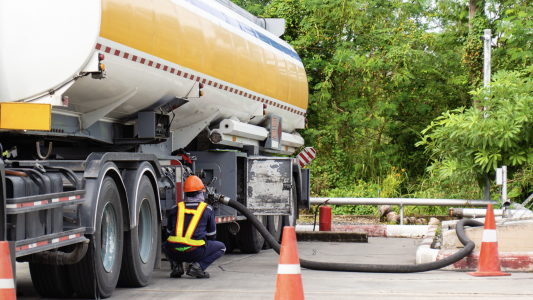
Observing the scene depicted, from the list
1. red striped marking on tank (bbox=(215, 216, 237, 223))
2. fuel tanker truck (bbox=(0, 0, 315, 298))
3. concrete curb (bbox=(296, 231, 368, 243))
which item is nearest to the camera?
fuel tanker truck (bbox=(0, 0, 315, 298))

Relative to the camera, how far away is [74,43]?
6441 mm

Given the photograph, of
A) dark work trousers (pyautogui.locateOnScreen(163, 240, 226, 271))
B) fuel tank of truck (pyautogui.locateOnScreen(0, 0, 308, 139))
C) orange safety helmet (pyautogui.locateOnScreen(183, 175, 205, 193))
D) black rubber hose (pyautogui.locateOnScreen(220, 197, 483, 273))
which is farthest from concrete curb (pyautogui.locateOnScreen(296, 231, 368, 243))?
orange safety helmet (pyautogui.locateOnScreen(183, 175, 205, 193))

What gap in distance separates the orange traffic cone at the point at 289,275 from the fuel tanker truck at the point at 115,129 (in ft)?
6.12

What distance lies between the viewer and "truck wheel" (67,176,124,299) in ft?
20.8

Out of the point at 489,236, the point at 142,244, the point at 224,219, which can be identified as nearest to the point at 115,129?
the point at 142,244

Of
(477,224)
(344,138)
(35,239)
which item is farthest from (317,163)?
(35,239)

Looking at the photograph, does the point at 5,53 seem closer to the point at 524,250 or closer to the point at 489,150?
the point at 524,250

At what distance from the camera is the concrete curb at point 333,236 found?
13883mm

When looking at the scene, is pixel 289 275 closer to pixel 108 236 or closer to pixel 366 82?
pixel 108 236

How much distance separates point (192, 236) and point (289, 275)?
3224 millimetres

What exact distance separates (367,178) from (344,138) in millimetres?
1549

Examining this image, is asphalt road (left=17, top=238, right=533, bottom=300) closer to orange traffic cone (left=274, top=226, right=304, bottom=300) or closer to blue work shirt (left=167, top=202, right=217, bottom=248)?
blue work shirt (left=167, top=202, right=217, bottom=248)

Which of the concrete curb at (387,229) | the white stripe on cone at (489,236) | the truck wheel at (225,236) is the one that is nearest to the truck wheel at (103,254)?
the white stripe on cone at (489,236)

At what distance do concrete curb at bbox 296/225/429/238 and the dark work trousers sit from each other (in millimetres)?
6941
